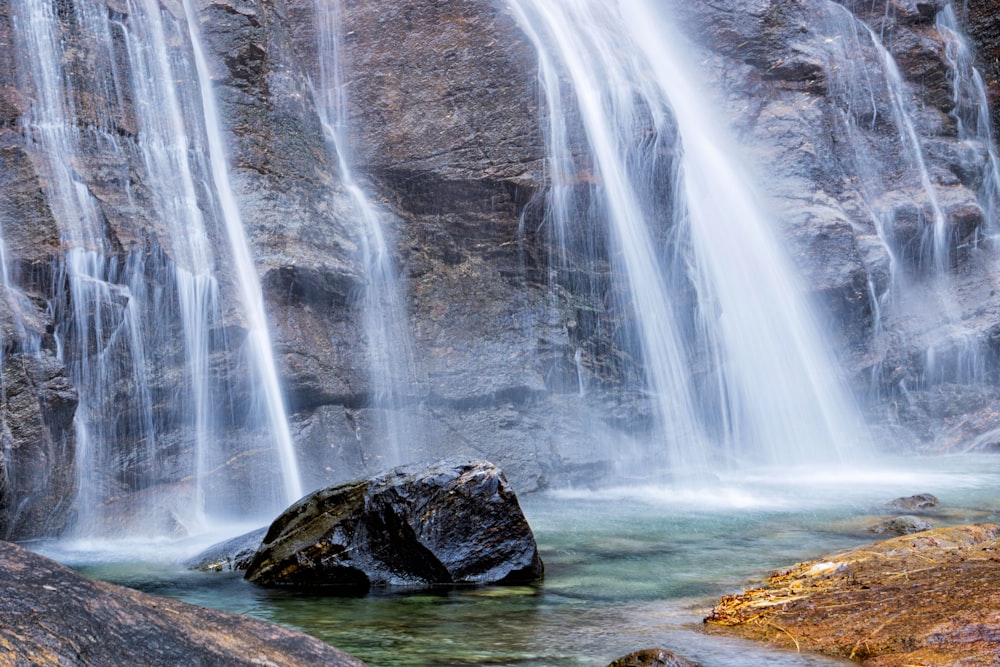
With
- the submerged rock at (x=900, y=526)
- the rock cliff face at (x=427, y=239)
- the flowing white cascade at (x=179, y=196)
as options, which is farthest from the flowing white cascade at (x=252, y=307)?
the submerged rock at (x=900, y=526)

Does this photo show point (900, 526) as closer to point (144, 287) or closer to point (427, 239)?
point (427, 239)

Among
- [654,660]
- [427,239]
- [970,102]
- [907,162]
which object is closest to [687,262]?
[427,239]

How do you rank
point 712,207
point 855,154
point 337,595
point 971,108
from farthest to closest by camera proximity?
point 971,108 < point 855,154 < point 712,207 < point 337,595

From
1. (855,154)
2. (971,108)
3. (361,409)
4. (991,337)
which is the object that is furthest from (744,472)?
(971,108)

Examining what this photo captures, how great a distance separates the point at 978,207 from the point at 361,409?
48.1ft

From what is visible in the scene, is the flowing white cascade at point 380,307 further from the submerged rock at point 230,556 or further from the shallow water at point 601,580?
the submerged rock at point 230,556

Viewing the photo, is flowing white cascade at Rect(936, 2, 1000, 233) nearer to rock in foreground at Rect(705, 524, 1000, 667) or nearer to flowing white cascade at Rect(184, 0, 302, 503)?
flowing white cascade at Rect(184, 0, 302, 503)

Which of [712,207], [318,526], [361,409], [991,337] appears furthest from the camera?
[991,337]

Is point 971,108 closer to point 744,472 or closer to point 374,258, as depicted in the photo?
point 744,472

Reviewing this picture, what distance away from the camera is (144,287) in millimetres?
10562

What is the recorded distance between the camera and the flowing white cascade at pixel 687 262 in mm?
14383

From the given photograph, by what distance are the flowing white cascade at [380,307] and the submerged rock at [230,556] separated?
15.7ft

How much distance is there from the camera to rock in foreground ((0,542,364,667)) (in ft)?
7.82

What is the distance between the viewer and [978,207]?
19.7 m
